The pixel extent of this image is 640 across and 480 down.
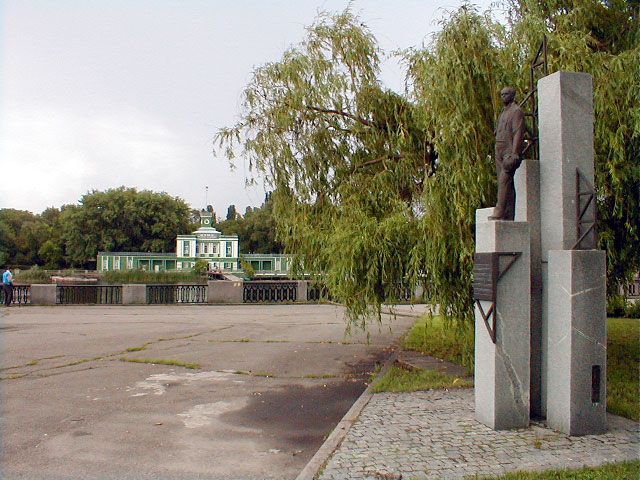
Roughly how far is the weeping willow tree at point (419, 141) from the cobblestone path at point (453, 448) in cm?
274

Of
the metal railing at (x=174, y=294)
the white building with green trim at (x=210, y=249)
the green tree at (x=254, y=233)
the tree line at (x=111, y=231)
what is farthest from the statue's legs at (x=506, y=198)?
the green tree at (x=254, y=233)

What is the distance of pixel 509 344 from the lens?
258 inches

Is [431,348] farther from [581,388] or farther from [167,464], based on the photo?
[167,464]

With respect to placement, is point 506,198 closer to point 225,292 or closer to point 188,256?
point 225,292

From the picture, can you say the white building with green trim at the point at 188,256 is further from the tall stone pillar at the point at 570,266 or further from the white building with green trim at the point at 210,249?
the tall stone pillar at the point at 570,266

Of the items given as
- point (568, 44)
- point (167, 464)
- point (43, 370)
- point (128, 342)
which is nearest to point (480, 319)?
point (167, 464)

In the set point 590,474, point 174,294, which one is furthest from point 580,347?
point 174,294

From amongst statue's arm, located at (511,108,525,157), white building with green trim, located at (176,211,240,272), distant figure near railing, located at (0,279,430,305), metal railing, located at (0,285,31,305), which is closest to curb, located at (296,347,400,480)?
statue's arm, located at (511,108,525,157)

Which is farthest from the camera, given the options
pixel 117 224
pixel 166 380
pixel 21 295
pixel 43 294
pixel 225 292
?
pixel 117 224

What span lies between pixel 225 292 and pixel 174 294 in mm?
2609

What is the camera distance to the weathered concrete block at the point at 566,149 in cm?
652

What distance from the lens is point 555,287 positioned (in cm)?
650

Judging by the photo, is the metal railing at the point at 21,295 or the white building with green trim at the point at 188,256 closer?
the metal railing at the point at 21,295

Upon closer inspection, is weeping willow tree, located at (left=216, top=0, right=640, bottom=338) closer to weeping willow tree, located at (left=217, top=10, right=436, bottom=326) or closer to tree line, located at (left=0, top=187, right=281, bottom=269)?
weeping willow tree, located at (left=217, top=10, right=436, bottom=326)
